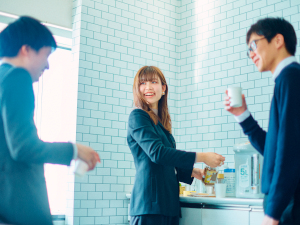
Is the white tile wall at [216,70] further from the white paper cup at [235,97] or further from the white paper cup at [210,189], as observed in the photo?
the white paper cup at [235,97]

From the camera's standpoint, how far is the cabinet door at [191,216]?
106 inches

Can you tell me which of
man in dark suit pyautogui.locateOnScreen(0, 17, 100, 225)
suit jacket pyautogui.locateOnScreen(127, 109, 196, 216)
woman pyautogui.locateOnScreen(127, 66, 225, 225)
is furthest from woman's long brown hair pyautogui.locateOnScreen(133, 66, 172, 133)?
man in dark suit pyautogui.locateOnScreen(0, 17, 100, 225)

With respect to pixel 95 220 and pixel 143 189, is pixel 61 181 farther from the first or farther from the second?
pixel 143 189

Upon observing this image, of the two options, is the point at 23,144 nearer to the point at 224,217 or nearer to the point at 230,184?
the point at 224,217

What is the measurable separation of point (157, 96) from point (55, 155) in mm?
→ 1324

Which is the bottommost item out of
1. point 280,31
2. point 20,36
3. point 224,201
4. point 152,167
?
point 224,201

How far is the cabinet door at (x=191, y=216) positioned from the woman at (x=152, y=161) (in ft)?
1.27

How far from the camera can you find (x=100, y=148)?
11.2 feet

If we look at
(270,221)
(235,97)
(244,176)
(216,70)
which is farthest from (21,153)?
(216,70)

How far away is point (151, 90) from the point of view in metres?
2.48

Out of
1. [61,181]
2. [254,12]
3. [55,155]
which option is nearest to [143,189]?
[55,155]

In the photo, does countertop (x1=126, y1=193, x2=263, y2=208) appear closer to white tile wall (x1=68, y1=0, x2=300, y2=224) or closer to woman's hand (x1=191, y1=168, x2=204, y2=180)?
woman's hand (x1=191, y1=168, x2=204, y2=180)

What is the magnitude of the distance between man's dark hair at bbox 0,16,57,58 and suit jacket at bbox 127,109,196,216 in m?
1.04

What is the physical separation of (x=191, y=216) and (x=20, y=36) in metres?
1.94
